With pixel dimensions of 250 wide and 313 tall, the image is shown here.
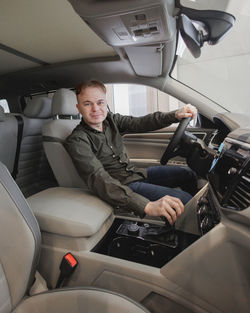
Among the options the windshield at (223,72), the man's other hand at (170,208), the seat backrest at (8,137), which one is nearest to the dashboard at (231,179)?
the man's other hand at (170,208)

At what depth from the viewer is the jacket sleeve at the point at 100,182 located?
1068 millimetres

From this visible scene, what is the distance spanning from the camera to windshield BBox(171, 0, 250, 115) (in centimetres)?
174

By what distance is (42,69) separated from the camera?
207 cm

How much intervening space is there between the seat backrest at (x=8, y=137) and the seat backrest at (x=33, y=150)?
0.26 ft

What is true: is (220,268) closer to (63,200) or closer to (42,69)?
(63,200)

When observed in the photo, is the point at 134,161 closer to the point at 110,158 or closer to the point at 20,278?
the point at 110,158

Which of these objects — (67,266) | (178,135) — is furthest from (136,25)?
(67,266)

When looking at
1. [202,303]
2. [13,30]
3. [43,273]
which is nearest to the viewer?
[202,303]

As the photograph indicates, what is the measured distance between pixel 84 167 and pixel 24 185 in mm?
1228

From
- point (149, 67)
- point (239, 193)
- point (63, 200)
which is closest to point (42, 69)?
point (149, 67)

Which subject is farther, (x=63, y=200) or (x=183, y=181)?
(x=183, y=181)

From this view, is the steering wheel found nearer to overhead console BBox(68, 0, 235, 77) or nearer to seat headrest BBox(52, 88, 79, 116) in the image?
overhead console BBox(68, 0, 235, 77)

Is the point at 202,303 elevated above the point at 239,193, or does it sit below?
below

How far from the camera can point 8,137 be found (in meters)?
1.91
